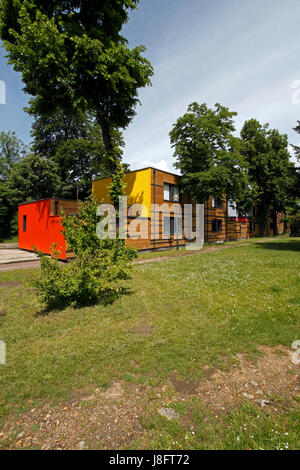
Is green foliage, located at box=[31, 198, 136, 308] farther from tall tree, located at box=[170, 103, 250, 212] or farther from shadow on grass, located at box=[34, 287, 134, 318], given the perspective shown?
tall tree, located at box=[170, 103, 250, 212]

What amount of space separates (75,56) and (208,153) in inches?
637

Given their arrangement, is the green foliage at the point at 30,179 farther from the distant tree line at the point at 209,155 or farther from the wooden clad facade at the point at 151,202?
the distant tree line at the point at 209,155

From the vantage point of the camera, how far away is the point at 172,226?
77.6ft

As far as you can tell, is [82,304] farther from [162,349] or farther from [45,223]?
[45,223]

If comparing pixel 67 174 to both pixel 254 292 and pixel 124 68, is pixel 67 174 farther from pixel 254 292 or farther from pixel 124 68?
pixel 254 292

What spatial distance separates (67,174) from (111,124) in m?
25.1

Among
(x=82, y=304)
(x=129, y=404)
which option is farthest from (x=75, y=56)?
(x=129, y=404)

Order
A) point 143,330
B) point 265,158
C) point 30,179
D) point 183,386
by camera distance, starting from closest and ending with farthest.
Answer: point 183,386 < point 143,330 < point 30,179 < point 265,158

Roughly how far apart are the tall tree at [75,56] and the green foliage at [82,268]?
726cm

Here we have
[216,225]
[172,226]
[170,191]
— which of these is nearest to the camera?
[172,226]

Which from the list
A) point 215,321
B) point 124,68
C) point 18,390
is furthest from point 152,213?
point 18,390

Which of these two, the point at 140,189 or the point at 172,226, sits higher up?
the point at 140,189

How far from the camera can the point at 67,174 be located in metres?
38.5
